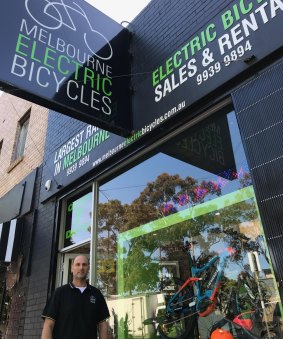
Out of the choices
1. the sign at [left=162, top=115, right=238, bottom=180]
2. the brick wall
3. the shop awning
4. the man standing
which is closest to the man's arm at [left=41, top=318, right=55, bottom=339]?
the man standing

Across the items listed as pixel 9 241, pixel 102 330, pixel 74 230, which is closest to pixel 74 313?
pixel 102 330

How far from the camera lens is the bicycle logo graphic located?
4.45 m

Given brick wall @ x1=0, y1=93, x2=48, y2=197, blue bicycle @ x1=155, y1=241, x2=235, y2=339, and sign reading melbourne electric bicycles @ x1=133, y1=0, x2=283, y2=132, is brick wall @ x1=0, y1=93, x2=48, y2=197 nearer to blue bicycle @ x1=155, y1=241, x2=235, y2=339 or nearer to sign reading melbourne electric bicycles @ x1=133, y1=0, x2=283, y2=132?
sign reading melbourne electric bicycles @ x1=133, y1=0, x2=283, y2=132

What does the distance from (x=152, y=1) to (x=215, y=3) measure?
1586mm

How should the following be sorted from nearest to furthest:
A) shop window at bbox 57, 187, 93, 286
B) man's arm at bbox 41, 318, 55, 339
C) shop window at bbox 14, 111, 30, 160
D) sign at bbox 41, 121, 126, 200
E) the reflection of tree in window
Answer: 1. man's arm at bbox 41, 318, 55, 339
2. the reflection of tree in window
3. sign at bbox 41, 121, 126, 200
4. shop window at bbox 57, 187, 93, 286
5. shop window at bbox 14, 111, 30, 160

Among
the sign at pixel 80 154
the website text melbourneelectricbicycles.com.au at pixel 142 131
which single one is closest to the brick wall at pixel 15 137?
the sign at pixel 80 154

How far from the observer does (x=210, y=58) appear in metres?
4.10

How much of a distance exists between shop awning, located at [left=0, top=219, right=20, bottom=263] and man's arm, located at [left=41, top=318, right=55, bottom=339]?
4213mm

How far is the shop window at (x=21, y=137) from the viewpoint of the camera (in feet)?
31.0

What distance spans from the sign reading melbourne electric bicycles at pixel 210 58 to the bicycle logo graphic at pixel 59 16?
90 centimetres

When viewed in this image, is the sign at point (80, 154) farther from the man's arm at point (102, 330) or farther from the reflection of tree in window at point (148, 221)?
the man's arm at point (102, 330)

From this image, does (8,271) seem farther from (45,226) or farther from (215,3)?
(215,3)

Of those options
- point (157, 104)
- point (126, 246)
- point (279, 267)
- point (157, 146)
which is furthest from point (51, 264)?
point (279, 267)

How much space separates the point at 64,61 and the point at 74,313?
2.95 metres
